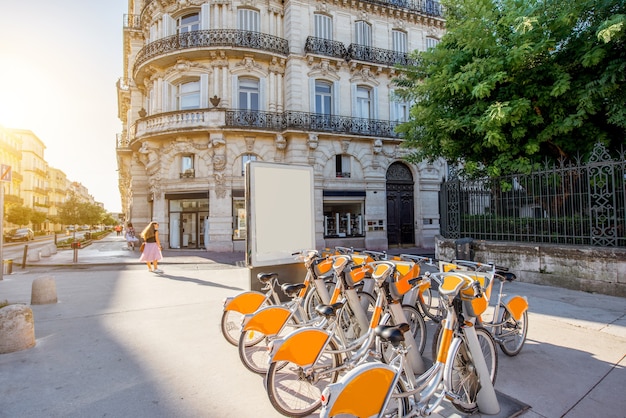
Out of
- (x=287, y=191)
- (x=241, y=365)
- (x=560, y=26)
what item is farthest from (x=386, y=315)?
(x=560, y=26)

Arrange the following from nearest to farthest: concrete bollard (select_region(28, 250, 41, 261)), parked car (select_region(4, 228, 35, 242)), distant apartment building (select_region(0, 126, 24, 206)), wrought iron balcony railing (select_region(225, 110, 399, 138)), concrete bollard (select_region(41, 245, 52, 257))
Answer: concrete bollard (select_region(28, 250, 41, 261))
concrete bollard (select_region(41, 245, 52, 257))
wrought iron balcony railing (select_region(225, 110, 399, 138))
parked car (select_region(4, 228, 35, 242))
distant apartment building (select_region(0, 126, 24, 206))

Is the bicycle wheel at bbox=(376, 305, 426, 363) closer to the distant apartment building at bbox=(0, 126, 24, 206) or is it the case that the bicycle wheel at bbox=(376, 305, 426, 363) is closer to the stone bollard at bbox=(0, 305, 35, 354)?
the stone bollard at bbox=(0, 305, 35, 354)

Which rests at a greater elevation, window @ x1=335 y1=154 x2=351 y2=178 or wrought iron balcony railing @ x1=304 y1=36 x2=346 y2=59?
wrought iron balcony railing @ x1=304 y1=36 x2=346 y2=59

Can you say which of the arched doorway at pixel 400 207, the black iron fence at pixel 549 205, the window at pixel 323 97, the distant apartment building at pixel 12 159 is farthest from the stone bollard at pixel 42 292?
the distant apartment building at pixel 12 159

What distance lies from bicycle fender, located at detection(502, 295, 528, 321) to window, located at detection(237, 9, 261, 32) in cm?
1987

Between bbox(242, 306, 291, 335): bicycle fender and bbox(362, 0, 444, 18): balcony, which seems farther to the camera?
bbox(362, 0, 444, 18): balcony

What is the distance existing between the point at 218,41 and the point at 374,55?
363 inches

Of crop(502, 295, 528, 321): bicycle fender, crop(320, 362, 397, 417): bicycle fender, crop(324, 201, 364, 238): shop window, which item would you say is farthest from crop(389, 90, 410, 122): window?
crop(320, 362, 397, 417): bicycle fender

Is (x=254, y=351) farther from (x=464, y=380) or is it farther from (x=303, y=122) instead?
(x=303, y=122)

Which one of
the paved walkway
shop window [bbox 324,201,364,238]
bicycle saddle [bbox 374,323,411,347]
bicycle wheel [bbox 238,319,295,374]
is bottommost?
the paved walkway

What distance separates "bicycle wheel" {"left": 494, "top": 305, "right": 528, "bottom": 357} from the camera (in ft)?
13.4

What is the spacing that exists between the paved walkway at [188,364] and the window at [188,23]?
17.3 m

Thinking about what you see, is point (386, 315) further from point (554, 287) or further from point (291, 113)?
point (291, 113)

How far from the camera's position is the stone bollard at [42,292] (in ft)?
23.1
